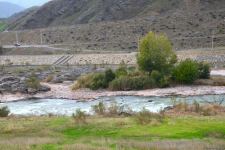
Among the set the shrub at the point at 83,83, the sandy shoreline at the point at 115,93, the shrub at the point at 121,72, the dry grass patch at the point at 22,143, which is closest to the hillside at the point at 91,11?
the shrub at the point at 121,72

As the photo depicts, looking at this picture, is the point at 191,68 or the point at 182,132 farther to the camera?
the point at 191,68

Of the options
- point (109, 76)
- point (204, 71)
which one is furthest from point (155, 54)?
point (204, 71)

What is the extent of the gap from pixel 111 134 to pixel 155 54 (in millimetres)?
43032

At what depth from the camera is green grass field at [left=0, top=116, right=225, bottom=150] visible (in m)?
20.1

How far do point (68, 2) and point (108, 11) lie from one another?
24.3 m

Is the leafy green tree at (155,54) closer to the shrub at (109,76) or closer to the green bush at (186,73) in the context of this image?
the green bush at (186,73)

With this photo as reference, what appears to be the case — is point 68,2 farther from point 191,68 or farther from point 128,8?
point 191,68

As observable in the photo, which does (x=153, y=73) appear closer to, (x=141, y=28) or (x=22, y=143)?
(x=22, y=143)

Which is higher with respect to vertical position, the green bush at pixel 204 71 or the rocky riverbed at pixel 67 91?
the green bush at pixel 204 71

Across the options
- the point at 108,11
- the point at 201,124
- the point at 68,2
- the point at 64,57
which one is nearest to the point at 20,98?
the point at 64,57

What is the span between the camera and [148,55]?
6725 cm

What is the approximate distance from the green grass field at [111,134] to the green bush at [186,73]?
37.5 m

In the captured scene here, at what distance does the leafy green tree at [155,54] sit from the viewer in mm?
66938

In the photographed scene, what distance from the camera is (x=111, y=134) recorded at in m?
24.6
